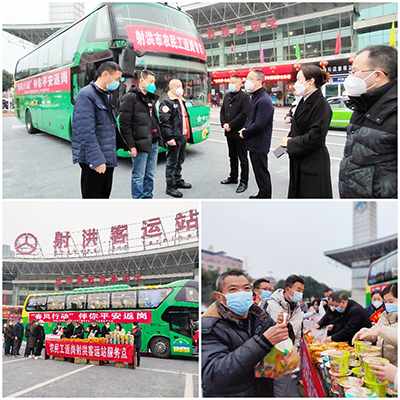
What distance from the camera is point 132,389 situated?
9.78 ft

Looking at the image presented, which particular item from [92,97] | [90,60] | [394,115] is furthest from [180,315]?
[90,60]

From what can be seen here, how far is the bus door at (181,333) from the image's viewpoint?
3.18 meters

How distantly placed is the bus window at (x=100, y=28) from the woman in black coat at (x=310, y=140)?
2973mm

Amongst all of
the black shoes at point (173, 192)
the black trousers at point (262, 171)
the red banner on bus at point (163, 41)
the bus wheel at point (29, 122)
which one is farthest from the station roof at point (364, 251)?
the bus wheel at point (29, 122)

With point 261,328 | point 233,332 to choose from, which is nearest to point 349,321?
point 261,328

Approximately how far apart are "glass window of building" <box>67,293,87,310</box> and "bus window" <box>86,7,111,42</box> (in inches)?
126

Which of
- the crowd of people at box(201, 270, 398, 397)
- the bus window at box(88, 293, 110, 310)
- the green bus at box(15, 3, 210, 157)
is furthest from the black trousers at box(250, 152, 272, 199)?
the bus window at box(88, 293, 110, 310)

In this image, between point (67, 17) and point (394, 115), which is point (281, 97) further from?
point (67, 17)

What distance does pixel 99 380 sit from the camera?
3.11 m

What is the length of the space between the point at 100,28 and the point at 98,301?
139 inches

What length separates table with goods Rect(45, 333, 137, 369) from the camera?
353 centimetres

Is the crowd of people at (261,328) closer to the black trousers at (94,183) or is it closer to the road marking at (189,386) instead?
the road marking at (189,386)

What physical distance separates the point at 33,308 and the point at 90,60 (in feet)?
10.8

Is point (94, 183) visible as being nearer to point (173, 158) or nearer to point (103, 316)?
point (173, 158)
